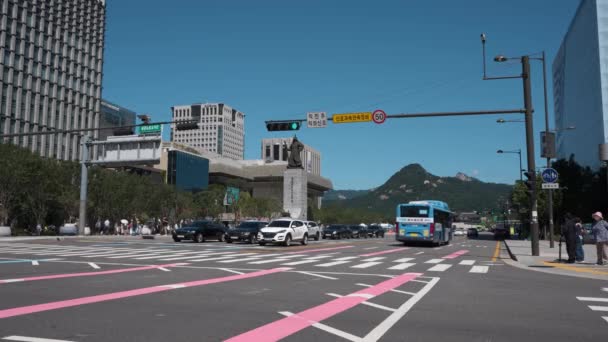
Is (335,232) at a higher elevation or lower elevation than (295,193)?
lower

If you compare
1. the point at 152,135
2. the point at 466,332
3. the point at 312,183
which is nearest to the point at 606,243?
the point at 466,332

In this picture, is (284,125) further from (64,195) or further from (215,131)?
(215,131)

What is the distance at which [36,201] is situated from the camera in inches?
1818

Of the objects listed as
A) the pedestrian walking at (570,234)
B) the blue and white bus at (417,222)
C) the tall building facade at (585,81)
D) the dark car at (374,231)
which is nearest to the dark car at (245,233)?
the blue and white bus at (417,222)

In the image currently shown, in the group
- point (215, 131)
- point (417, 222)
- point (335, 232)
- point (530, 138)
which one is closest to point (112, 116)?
point (215, 131)

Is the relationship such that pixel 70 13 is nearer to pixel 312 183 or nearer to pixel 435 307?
pixel 312 183

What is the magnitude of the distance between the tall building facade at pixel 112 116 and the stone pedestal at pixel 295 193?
222 ft

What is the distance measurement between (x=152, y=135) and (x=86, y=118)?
234 feet

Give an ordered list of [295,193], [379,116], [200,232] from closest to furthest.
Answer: [379,116], [200,232], [295,193]

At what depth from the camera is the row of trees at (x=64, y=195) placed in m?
42.0

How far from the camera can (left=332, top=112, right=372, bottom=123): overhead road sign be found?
2191cm

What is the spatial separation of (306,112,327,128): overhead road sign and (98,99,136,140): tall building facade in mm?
94720

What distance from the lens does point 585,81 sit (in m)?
96.6

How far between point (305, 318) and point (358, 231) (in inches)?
2133
